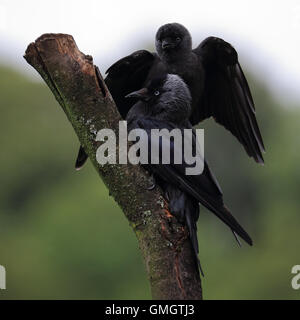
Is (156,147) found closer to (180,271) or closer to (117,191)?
(117,191)

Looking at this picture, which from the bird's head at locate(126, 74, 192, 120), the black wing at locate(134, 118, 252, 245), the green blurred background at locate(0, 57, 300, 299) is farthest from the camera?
the green blurred background at locate(0, 57, 300, 299)

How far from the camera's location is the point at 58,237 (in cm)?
2928

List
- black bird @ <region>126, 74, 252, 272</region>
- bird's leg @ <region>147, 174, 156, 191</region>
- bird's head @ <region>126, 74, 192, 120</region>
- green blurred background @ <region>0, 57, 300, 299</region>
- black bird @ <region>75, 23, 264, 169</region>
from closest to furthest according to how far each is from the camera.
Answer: bird's leg @ <region>147, 174, 156, 191</region> → black bird @ <region>126, 74, 252, 272</region> → bird's head @ <region>126, 74, 192, 120</region> → black bird @ <region>75, 23, 264, 169</region> → green blurred background @ <region>0, 57, 300, 299</region>

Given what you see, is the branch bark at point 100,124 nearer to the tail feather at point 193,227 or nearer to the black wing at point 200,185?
the tail feather at point 193,227

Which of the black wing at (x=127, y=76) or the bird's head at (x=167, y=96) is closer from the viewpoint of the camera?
the bird's head at (x=167, y=96)

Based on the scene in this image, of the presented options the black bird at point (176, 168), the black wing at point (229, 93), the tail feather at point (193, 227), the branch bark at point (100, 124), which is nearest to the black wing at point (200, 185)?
the black bird at point (176, 168)

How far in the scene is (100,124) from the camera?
6.16 m

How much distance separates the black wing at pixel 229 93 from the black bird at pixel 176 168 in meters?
0.68

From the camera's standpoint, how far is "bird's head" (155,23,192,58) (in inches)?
309

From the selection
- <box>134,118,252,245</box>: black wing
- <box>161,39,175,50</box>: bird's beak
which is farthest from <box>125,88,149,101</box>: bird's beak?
<box>161,39,175,50</box>: bird's beak

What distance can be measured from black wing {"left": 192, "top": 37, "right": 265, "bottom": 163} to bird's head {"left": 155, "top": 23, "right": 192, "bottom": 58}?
13 cm

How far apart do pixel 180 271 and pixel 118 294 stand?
20.7m

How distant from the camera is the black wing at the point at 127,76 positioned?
7.77 metres

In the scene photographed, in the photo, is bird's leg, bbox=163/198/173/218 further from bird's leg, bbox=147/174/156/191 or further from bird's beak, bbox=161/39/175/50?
bird's beak, bbox=161/39/175/50
